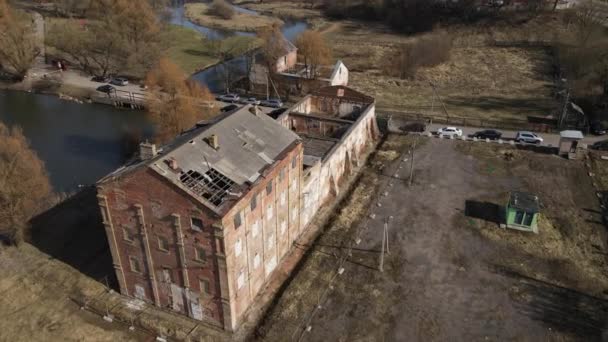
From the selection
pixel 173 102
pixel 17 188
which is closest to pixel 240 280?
pixel 17 188

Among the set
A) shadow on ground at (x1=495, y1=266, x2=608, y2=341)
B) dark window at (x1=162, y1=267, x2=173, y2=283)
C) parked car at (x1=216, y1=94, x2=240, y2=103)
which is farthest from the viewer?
parked car at (x1=216, y1=94, x2=240, y2=103)

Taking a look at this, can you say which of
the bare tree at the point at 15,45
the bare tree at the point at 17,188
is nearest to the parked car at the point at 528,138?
the bare tree at the point at 17,188

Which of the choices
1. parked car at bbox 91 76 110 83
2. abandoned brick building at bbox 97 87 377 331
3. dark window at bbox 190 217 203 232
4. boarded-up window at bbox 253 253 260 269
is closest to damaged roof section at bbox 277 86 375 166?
abandoned brick building at bbox 97 87 377 331

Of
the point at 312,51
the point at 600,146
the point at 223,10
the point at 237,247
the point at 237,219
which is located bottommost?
the point at 600,146

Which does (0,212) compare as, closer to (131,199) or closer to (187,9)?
(131,199)

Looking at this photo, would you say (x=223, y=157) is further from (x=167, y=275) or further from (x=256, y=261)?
(x=167, y=275)

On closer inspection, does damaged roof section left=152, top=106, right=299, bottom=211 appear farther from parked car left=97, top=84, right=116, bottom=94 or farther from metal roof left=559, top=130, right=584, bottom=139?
parked car left=97, top=84, right=116, bottom=94
